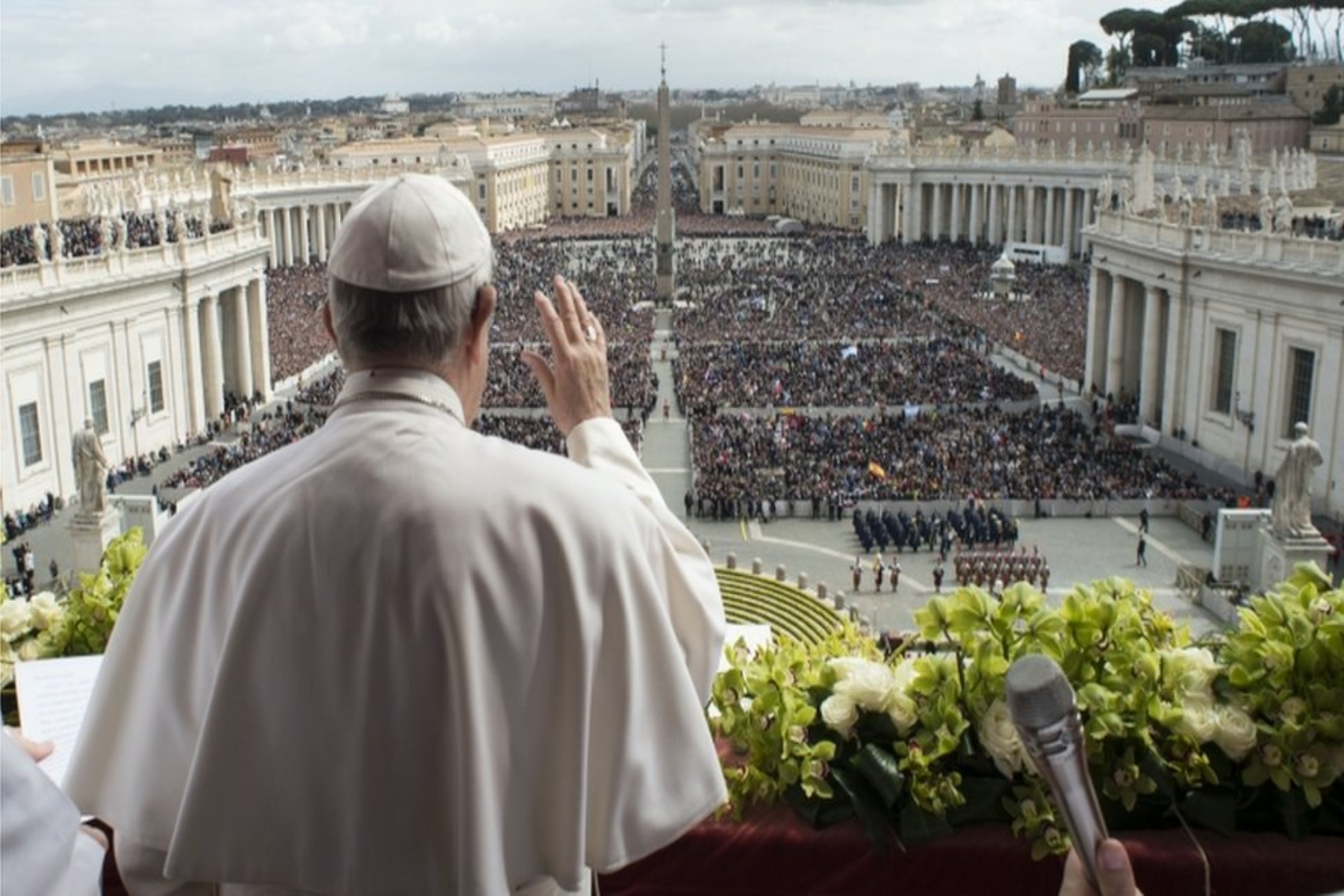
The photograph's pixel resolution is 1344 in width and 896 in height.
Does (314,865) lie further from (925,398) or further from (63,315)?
(925,398)

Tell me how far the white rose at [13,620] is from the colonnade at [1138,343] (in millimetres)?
37952

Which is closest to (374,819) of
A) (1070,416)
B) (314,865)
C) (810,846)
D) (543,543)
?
(314,865)

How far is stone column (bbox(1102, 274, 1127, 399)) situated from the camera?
4500 centimetres

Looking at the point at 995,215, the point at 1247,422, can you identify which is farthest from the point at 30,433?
the point at 995,215

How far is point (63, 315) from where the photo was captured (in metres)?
37.2

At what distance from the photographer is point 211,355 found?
148 ft

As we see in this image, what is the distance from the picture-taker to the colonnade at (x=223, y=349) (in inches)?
1734

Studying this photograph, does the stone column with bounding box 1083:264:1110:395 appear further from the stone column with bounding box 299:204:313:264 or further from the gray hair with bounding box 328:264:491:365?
the stone column with bounding box 299:204:313:264

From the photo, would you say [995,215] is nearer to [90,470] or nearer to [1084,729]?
[90,470]

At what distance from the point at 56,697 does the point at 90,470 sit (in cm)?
2090

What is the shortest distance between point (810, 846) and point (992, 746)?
0.78 metres

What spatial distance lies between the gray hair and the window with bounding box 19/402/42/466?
35580 mm

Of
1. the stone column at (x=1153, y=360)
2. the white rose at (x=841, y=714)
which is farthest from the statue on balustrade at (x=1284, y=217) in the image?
the white rose at (x=841, y=714)

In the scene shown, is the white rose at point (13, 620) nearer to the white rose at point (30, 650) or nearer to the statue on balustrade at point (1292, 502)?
the white rose at point (30, 650)
